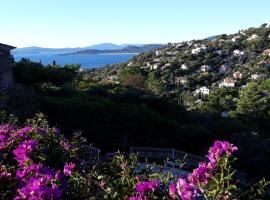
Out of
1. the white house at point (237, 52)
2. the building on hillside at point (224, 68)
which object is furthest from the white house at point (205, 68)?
the white house at point (237, 52)

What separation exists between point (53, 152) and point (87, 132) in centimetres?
1127

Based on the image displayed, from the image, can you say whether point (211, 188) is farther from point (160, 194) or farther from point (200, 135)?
point (200, 135)

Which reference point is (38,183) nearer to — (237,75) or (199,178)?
(199,178)

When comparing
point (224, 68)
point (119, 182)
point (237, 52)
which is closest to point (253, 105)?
point (119, 182)

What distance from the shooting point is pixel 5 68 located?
56.9 ft

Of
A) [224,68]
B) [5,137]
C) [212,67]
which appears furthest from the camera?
[212,67]

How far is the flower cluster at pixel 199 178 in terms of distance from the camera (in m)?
2.48

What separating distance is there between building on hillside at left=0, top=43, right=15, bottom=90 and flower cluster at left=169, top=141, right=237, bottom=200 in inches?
579

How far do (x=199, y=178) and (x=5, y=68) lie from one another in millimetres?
15520

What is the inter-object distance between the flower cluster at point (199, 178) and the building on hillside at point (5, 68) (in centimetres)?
1472

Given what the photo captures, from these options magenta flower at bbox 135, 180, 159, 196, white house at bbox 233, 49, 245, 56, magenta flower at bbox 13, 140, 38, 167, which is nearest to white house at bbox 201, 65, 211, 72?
white house at bbox 233, 49, 245, 56

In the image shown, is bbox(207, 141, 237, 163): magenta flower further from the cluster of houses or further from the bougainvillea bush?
the cluster of houses

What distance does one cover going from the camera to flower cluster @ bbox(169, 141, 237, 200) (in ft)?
8.15

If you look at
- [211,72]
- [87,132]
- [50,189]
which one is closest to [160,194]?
[50,189]
